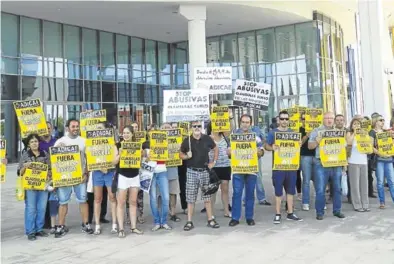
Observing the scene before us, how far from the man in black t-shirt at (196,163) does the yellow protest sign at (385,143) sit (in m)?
3.57

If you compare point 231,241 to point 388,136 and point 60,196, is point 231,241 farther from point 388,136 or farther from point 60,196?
point 388,136

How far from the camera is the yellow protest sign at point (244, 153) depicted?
7.12 metres

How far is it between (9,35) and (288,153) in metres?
18.5

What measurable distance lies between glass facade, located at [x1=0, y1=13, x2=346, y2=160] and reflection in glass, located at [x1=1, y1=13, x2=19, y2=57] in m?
0.05

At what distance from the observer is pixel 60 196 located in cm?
689

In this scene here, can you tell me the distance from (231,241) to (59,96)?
1893 centimetres

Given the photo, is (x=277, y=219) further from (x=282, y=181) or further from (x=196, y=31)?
(x=196, y=31)

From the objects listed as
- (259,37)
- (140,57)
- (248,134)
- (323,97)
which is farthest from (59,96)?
(248,134)

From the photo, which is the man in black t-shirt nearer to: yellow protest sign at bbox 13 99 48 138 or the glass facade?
yellow protest sign at bbox 13 99 48 138

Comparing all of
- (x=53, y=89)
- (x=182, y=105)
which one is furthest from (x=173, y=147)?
(x=53, y=89)

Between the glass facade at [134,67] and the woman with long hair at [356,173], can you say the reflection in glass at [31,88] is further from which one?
the woman with long hair at [356,173]

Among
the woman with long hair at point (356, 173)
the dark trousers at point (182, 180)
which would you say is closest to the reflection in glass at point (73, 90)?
the dark trousers at point (182, 180)

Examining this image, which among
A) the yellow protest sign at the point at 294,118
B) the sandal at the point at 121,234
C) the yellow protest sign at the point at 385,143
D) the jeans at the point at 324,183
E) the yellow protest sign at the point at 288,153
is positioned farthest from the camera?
the yellow protest sign at the point at 294,118

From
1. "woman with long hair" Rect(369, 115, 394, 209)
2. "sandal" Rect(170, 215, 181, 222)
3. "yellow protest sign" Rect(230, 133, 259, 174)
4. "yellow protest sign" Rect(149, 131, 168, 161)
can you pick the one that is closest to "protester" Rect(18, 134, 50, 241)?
"yellow protest sign" Rect(149, 131, 168, 161)
